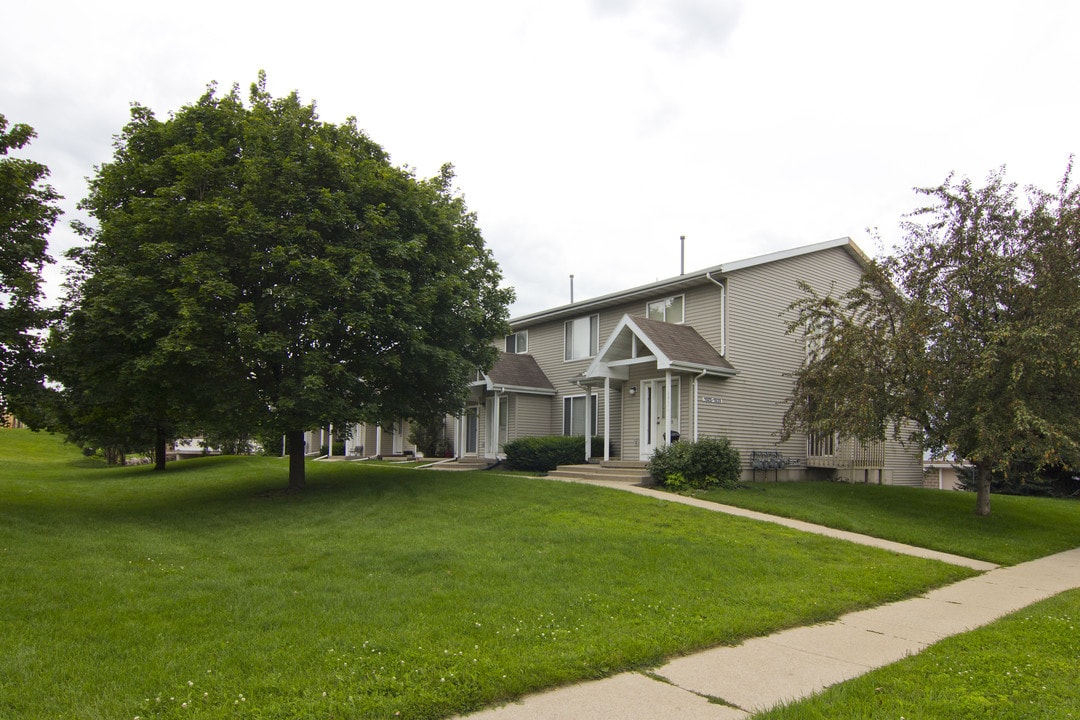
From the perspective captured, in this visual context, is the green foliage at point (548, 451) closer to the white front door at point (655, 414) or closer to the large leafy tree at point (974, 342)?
the white front door at point (655, 414)

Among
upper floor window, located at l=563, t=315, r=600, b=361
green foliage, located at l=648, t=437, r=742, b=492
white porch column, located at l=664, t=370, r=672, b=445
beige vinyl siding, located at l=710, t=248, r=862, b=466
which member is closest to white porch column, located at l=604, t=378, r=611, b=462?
white porch column, located at l=664, t=370, r=672, b=445

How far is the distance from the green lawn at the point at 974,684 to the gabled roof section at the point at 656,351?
12.3 m

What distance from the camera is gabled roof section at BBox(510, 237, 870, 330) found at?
20.5 m

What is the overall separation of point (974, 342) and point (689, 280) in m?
8.09

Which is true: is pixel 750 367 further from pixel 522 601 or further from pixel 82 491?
pixel 82 491

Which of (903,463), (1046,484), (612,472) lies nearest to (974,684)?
(612,472)

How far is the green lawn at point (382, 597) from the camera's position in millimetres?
5055

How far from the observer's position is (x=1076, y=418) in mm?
13359

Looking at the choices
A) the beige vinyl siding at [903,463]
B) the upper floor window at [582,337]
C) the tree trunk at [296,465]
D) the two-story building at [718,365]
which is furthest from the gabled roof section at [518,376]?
the beige vinyl siding at [903,463]

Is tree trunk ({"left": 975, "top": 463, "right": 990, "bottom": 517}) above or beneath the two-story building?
beneath

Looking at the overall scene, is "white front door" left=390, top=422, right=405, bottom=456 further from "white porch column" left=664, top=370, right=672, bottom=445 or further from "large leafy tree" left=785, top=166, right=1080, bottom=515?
"large leafy tree" left=785, top=166, right=1080, bottom=515

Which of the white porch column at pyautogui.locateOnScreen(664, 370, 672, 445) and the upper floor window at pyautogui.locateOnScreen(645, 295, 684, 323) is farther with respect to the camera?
the upper floor window at pyautogui.locateOnScreen(645, 295, 684, 323)

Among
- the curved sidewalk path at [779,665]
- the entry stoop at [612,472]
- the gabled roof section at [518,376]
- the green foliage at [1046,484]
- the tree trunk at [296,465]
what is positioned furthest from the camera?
the gabled roof section at [518,376]

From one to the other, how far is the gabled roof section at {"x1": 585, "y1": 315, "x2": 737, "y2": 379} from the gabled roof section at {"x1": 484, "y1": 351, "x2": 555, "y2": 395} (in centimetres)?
475
